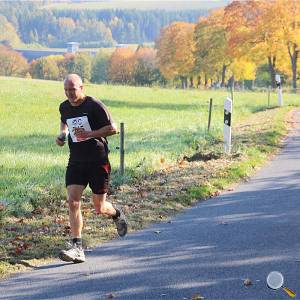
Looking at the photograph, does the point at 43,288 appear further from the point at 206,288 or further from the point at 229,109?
the point at 229,109

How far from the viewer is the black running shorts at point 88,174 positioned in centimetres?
693

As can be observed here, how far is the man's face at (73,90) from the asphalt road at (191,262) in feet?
5.29

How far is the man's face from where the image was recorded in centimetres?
674

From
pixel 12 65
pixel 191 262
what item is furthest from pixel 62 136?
pixel 12 65

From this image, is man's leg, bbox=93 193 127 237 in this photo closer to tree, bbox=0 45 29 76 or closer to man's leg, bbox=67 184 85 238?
man's leg, bbox=67 184 85 238

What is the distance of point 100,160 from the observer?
697 cm

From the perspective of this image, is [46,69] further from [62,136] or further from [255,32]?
[62,136]

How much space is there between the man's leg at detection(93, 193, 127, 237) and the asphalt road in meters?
0.14

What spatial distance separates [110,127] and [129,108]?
2726cm

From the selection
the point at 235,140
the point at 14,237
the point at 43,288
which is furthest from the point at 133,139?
the point at 43,288

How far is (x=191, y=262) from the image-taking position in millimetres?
6543

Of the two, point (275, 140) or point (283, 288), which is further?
point (275, 140)

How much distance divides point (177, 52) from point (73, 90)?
77.8 meters

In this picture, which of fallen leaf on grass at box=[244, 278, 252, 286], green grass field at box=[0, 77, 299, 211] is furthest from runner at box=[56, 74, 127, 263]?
green grass field at box=[0, 77, 299, 211]
